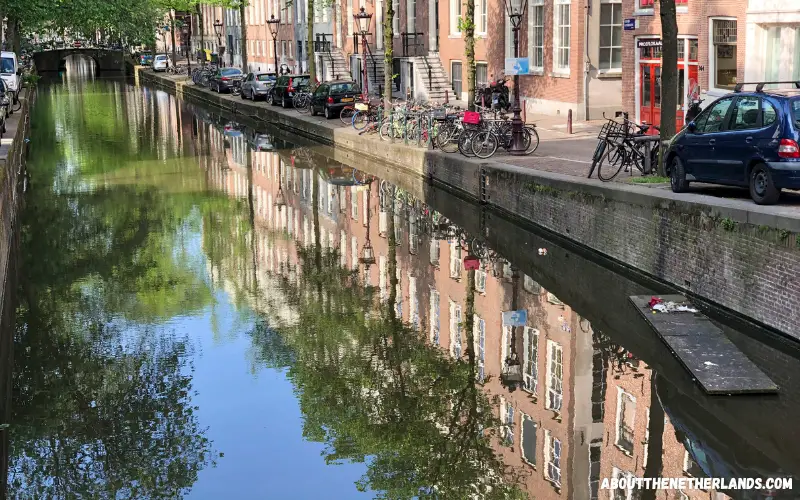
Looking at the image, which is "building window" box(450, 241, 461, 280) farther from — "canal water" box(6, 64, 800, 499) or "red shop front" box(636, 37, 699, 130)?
"red shop front" box(636, 37, 699, 130)

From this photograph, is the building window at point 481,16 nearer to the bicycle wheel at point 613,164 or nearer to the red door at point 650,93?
the red door at point 650,93

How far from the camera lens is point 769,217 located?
39.9 ft

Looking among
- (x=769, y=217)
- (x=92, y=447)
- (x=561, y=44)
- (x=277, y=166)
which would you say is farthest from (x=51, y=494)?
(x=561, y=44)

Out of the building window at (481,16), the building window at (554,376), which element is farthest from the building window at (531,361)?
the building window at (481,16)

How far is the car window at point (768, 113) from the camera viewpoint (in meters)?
13.6

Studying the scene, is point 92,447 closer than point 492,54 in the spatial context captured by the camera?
Yes

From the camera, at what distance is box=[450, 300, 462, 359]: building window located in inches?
506

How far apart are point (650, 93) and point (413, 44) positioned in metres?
18.9

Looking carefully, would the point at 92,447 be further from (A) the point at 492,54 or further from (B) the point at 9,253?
(A) the point at 492,54

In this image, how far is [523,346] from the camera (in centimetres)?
1291

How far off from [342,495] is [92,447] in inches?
104

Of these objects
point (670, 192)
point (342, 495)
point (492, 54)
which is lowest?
point (342, 495)

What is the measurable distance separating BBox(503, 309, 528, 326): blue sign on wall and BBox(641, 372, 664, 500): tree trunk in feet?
9.54

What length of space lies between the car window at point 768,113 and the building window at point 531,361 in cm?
396
